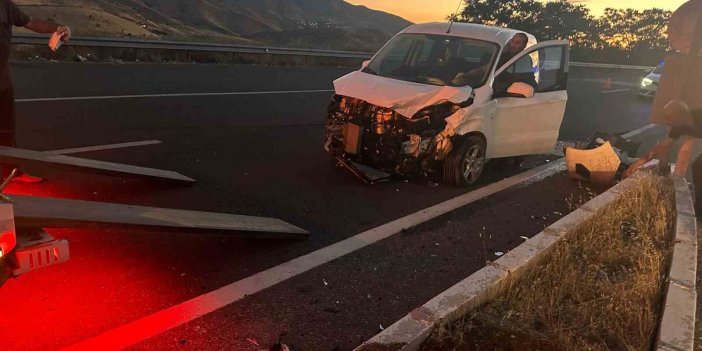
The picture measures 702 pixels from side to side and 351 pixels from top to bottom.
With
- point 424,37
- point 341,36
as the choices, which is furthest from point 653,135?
point 341,36

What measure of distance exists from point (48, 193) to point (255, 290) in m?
2.77

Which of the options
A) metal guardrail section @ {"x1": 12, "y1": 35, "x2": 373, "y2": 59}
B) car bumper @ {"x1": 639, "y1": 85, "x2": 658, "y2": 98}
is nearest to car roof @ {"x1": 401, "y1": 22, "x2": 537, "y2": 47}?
metal guardrail section @ {"x1": 12, "y1": 35, "x2": 373, "y2": 59}

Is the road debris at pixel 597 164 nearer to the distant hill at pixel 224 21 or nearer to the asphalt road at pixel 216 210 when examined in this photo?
the asphalt road at pixel 216 210

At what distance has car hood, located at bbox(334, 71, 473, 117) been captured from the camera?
5.81 meters

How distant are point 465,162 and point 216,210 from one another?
294 cm

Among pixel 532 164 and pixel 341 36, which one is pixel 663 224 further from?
pixel 341 36

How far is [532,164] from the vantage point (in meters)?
8.12

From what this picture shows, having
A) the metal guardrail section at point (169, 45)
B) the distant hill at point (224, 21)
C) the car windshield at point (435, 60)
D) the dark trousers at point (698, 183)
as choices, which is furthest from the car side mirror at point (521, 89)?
the distant hill at point (224, 21)

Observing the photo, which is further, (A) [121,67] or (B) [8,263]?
(A) [121,67]

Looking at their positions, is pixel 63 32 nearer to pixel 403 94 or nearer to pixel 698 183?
pixel 403 94

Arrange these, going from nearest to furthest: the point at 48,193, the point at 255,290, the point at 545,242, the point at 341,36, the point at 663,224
Result: 1. the point at 255,290
2. the point at 545,242
3. the point at 663,224
4. the point at 48,193
5. the point at 341,36

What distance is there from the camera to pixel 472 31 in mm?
7070

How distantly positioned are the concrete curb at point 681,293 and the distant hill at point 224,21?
21884 millimetres

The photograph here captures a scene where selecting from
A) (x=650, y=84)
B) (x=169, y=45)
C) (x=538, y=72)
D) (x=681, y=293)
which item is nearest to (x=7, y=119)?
(x=681, y=293)
